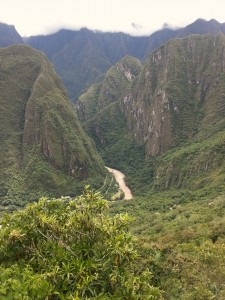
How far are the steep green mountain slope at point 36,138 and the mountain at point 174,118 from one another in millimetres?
18225

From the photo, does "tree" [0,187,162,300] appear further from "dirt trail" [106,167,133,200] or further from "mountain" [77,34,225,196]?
"dirt trail" [106,167,133,200]

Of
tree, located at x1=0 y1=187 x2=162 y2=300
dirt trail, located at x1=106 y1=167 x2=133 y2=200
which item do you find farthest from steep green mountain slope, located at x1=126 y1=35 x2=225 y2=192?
tree, located at x1=0 y1=187 x2=162 y2=300

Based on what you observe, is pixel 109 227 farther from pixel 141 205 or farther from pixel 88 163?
pixel 88 163

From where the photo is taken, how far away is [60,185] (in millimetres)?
108250

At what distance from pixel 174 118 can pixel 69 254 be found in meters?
128

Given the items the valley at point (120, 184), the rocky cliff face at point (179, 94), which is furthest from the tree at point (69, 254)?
the rocky cliff face at point (179, 94)

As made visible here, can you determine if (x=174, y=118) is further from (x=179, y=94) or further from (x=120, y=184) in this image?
(x=120, y=184)

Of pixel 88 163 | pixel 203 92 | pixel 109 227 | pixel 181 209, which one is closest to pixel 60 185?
pixel 88 163

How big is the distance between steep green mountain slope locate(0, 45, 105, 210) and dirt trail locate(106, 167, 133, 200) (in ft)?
19.3

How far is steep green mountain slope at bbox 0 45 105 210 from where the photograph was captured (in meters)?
107

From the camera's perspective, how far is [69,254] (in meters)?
10.8

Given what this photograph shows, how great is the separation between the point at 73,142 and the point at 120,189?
20704 mm

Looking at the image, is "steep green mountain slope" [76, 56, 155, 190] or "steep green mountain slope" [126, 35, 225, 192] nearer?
"steep green mountain slope" [126, 35, 225, 192]

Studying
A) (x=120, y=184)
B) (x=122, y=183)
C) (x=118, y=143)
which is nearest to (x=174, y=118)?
(x=118, y=143)
